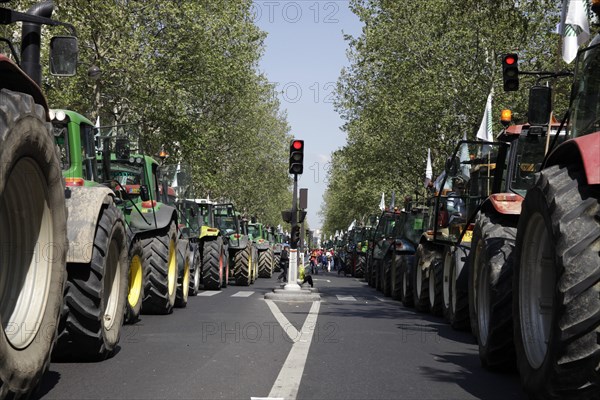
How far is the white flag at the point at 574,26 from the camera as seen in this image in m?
11.4

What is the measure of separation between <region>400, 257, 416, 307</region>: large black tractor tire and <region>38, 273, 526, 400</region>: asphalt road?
14.0 feet

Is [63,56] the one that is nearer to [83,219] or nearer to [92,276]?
[83,219]

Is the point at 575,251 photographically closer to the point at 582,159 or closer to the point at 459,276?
the point at 582,159

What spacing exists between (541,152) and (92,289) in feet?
18.4

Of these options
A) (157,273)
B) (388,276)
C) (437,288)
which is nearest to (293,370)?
(157,273)

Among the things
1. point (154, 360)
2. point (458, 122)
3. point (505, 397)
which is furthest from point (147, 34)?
point (505, 397)

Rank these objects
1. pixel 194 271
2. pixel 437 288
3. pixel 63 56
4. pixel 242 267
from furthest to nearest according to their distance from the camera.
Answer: pixel 242 267, pixel 194 271, pixel 437 288, pixel 63 56

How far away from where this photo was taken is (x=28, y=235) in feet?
20.4

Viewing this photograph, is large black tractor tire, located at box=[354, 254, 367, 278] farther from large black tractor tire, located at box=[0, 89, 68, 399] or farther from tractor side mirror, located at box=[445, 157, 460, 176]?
large black tractor tire, located at box=[0, 89, 68, 399]

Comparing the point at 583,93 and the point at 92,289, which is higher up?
the point at 583,93

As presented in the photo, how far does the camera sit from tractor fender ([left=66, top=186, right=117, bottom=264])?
7.84 metres

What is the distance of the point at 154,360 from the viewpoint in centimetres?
874

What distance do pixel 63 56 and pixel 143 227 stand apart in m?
6.83

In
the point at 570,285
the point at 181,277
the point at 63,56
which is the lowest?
the point at 181,277
